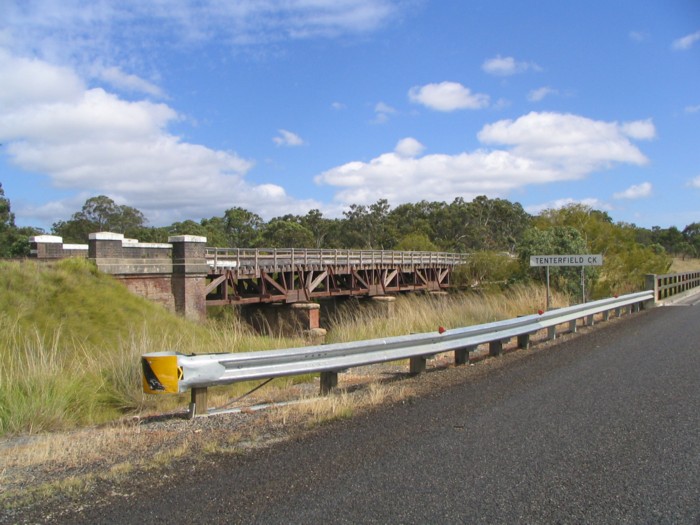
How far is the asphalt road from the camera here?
12.3ft

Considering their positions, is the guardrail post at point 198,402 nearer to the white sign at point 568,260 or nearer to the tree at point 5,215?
the white sign at point 568,260

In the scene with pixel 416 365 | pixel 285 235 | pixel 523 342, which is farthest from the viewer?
pixel 285 235

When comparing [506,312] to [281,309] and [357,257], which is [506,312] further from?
[357,257]

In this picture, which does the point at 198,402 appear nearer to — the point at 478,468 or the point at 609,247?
the point at 478,468

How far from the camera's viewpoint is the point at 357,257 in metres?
39.9

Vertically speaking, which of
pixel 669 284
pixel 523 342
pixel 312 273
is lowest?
pixel 523 342

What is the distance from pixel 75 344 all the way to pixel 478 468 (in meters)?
11.5

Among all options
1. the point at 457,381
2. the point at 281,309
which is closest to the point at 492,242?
the point at 281,309

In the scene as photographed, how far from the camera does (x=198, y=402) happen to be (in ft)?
20.6

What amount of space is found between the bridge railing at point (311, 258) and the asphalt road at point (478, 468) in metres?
21.2

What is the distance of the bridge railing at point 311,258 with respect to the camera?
92.0ft

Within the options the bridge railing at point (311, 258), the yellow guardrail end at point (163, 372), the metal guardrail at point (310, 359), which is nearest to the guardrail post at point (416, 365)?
the metal guardrail at point (310, 359)

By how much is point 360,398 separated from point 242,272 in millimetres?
22384

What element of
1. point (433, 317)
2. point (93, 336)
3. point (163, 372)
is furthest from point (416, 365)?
point (93, 336)
